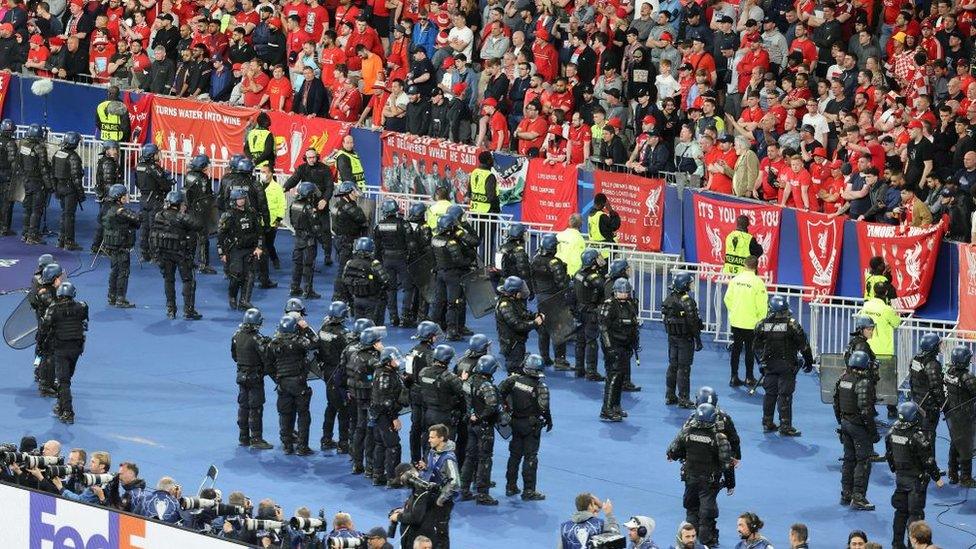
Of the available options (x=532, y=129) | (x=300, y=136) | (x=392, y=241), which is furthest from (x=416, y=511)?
(x=300, y=136)

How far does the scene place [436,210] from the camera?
29391mm

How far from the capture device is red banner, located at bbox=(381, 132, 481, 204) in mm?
32250

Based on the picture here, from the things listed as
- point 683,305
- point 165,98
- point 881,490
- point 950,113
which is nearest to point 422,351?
point 683,305

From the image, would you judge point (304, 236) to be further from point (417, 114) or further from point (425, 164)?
point (417, 114)

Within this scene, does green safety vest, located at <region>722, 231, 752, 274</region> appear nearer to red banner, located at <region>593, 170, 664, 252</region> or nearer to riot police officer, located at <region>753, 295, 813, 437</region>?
red banner, located at <region>593, 170, 664, 252</region>

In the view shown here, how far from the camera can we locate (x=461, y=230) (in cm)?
2789

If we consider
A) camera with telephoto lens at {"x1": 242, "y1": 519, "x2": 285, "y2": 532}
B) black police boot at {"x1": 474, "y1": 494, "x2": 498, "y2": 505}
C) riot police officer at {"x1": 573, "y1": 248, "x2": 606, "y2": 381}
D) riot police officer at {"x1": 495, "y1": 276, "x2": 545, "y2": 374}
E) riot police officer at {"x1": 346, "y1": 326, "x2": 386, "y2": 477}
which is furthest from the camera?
riot police officer at {"x1": 573, "y1": 248, "x2": 606, "y2": 381}

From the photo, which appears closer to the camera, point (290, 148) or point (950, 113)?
point (950, 113)

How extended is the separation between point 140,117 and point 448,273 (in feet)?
36.9

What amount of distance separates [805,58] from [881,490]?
1122cm

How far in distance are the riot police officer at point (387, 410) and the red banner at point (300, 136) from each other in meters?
11.9

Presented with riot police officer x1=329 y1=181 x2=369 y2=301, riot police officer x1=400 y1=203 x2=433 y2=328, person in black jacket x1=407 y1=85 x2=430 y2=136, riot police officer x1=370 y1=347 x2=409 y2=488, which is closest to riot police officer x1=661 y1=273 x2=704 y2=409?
riot police officer x1=370 y1=347 x2=409 y2=488

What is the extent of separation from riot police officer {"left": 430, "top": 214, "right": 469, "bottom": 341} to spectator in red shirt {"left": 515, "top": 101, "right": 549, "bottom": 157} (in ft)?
16.1

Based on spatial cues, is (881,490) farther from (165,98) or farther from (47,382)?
(165,98)
